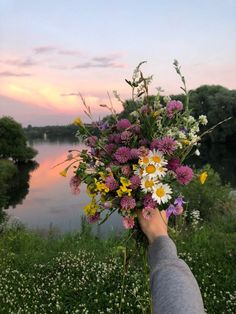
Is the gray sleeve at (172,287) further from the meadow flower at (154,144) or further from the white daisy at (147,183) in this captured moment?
the meadow flower at (154,144)

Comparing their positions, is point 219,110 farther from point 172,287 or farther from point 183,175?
point 172,287

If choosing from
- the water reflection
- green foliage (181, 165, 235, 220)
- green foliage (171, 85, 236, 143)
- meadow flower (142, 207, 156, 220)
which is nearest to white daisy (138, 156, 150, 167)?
meadow flower (142, 207, 156, 220)

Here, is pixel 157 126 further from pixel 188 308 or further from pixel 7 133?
pixel 7 133

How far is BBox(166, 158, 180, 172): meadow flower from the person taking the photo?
362cm

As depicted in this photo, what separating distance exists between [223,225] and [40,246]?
208 inches

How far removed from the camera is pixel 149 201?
342 cm

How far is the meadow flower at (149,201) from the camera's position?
3393 millimetres

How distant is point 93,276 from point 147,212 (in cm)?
584

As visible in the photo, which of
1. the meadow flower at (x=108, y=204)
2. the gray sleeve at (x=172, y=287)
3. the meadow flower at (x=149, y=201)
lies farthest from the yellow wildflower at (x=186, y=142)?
the gray sleeve at (x=172, y=287)

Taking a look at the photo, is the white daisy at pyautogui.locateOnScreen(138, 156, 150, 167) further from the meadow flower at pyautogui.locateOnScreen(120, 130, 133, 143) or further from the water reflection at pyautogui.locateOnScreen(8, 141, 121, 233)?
the water reflection at pyautogui.locateOnScreen(8, 141, 121, 233)

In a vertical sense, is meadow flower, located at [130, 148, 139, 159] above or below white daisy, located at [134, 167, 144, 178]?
above

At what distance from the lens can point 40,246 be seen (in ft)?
40.4

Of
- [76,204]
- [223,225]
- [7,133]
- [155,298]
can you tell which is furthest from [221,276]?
[7,133]

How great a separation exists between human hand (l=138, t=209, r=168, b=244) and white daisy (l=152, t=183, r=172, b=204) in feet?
0.30
